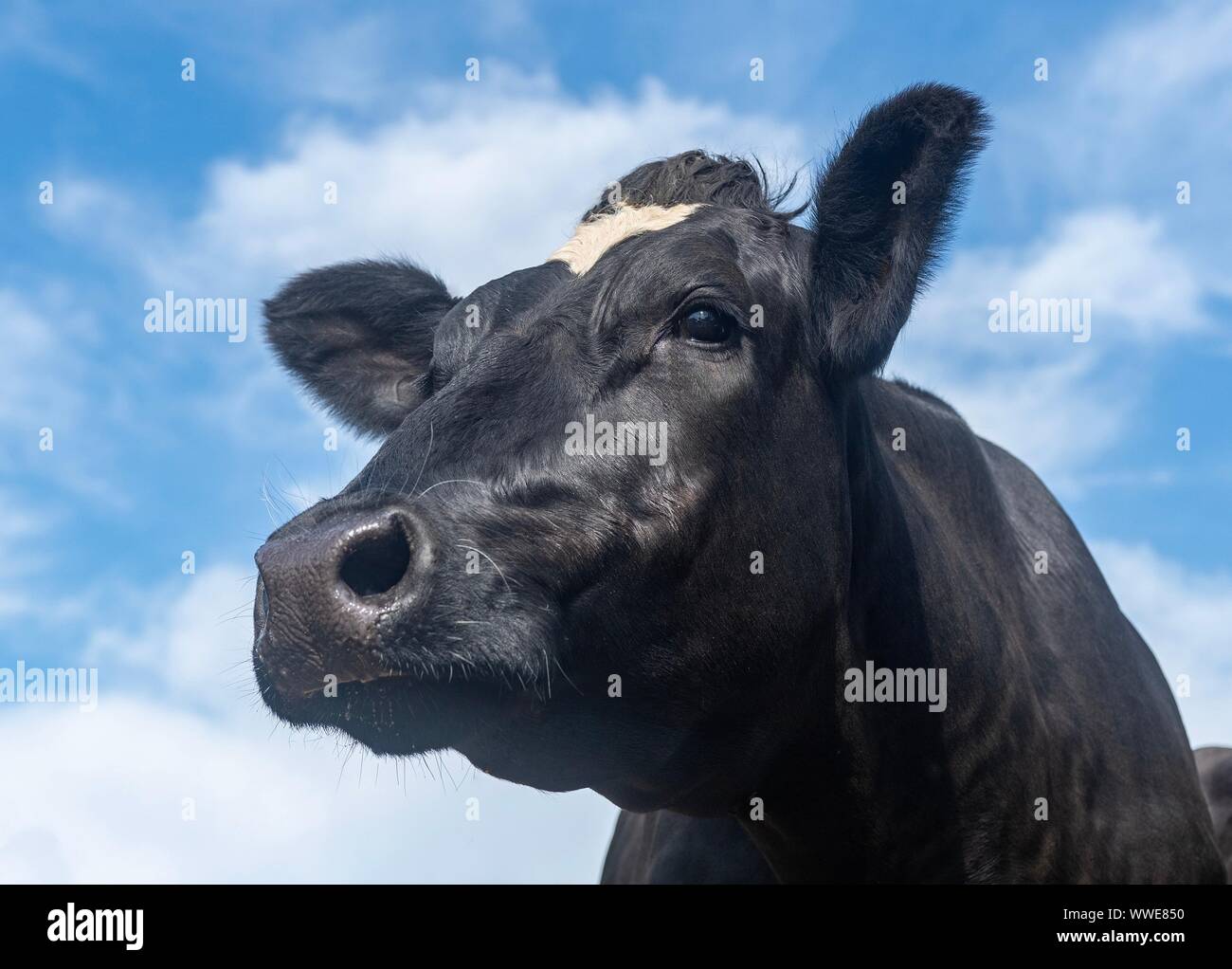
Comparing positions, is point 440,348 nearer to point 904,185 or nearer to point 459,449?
point 459,449

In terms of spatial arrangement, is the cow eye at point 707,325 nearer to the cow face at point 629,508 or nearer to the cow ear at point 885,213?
the cow face at point 629,508

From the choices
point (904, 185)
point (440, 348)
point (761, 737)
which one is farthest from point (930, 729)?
point (440, 348)

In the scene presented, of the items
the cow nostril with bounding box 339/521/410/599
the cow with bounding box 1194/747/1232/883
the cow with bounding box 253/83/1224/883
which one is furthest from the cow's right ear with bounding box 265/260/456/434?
the cow with bounding box 1194/747/1232/883

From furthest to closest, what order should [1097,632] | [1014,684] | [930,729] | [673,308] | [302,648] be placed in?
[1097,632]
[1014,684]
[930,729]
[673,308]
[302,648]

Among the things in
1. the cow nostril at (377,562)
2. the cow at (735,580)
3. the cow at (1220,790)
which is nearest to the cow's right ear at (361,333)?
the cow at (735,580)

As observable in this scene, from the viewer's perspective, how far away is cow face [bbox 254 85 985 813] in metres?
3.36

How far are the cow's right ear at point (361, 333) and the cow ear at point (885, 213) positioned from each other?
7.04 ft

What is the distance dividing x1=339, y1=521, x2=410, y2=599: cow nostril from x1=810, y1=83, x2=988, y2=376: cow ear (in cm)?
183

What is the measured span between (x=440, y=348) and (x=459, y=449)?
3.45 feet

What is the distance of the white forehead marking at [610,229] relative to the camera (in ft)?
15.0

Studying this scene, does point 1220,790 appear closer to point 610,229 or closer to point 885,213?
point 885,213

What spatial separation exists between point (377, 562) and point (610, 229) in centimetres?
193

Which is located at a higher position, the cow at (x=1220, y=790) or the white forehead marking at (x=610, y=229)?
the white forehead marking at (x=610, y=229)

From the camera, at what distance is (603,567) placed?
3.75 metres
